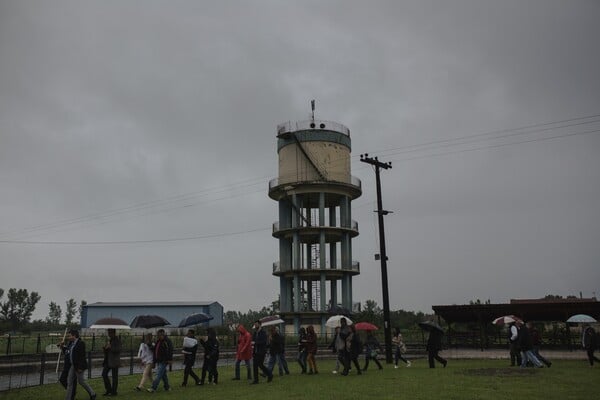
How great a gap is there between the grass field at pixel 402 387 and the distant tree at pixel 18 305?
96289 millimetres

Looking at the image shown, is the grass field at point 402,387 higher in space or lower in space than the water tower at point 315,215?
lower

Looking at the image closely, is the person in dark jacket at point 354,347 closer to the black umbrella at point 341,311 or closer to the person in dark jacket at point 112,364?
the person in dark jacket at point 112,364

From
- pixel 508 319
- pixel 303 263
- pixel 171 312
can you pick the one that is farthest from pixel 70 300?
pixel 508 319

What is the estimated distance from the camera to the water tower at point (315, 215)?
4906cm

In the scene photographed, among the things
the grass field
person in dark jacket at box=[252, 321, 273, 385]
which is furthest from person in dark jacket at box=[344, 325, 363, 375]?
person in dark jacket at box=[252, 321, 273, 385]

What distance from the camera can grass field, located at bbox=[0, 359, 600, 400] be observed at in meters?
13.2

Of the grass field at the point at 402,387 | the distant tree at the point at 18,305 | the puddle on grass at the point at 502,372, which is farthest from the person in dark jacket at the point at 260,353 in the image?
the distant tree at the point at 18,305

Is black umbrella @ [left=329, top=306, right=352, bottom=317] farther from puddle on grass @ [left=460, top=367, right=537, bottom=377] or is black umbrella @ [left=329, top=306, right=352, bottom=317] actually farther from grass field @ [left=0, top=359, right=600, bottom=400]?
grass field @ [left=0, top=359, right=600, bottom=400]

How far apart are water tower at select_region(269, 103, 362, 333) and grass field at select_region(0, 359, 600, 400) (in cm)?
3004

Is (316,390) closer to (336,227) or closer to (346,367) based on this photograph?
(346,367)

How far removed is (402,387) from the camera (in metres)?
14.7

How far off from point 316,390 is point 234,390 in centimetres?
239

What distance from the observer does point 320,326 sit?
48250 millimetres

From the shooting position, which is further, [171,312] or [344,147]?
[171,312]
